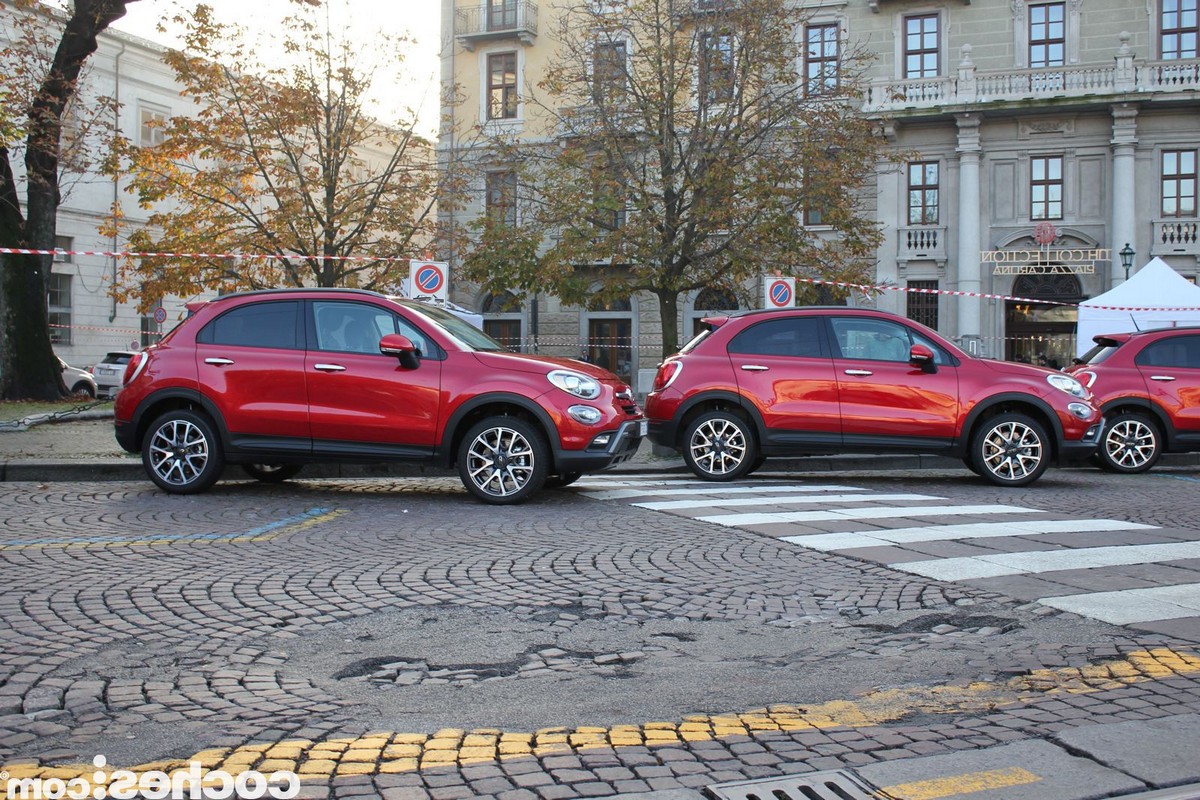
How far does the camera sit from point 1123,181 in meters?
33.8

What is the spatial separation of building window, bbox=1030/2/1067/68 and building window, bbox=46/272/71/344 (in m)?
35.2

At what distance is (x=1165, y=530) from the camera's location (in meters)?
8.14

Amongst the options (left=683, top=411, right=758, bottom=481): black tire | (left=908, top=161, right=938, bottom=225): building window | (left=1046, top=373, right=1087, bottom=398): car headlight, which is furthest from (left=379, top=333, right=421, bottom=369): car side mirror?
(left=908, top=161, right=938, bottom=225): building window

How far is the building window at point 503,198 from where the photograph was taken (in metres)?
26.8

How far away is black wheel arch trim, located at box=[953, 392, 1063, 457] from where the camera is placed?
37.6 feet

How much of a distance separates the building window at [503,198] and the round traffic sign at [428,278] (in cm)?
954

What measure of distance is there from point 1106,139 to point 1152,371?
78.0 ft

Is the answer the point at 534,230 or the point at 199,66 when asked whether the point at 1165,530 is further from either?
the point at 199,66

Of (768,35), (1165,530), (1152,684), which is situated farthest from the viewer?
(768,35)

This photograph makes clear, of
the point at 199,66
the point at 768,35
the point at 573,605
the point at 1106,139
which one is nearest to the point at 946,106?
the point at 1106,139

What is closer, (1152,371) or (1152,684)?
(1152,684)

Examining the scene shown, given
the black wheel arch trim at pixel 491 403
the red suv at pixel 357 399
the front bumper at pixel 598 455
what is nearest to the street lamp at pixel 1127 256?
the red suv at pixel 357 399

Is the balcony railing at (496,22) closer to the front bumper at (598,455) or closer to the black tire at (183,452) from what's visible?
the black tire at (183,452)

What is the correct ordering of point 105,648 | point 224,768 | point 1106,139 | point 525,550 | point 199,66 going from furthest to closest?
point 1106,139
point 199,66
point 525,550
point 105,648
point 224,768
